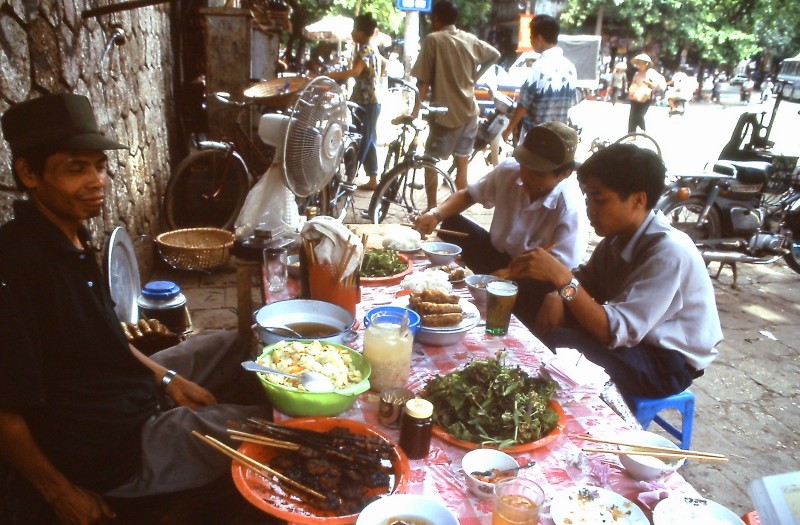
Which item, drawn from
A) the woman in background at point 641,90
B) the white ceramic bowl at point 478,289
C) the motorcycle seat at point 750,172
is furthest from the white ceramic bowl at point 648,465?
the woman in background at point 641,90

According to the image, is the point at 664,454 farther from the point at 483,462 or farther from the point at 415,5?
the point at 415,5

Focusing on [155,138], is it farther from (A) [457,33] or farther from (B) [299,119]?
(A) [457,33]

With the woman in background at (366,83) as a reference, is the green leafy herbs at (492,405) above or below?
below

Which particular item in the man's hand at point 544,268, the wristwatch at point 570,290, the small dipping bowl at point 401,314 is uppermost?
the man's hand at point 544,268

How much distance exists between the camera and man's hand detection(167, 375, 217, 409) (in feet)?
8.09

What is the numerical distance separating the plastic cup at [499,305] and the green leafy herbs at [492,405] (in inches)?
20.0

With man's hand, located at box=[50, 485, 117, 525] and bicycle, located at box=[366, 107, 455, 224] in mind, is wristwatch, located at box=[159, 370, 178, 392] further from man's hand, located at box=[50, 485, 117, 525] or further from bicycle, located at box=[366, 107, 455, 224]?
bicycle, located at box=[366, 107, 455, 224]

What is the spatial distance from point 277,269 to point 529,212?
179cm

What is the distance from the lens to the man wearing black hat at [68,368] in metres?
1.82

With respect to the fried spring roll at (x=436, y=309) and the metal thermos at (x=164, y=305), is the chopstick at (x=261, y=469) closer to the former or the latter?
the fried spring roll at (x=436, y=309)

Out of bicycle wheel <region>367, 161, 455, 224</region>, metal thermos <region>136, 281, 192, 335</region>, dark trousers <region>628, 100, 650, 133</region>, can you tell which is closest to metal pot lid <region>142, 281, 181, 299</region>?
metal thermos <region>136, 281, 192, 335</region>

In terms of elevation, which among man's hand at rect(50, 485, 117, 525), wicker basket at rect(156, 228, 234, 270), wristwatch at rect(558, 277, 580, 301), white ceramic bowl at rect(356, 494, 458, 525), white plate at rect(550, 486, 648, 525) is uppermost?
wristwatch at rect(558, 277, 580, 301)

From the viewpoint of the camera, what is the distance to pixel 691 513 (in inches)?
60.5

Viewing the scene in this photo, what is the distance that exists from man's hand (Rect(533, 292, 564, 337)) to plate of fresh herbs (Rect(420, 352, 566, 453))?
3.71ft
